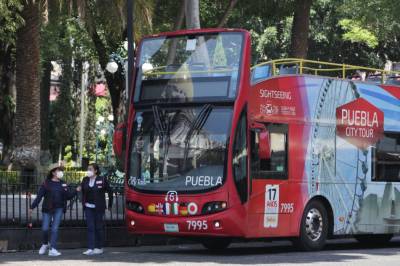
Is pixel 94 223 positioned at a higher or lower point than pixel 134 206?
lower

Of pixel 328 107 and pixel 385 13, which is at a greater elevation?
pixel 385 13

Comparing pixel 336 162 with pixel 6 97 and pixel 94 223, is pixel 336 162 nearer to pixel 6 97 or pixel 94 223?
pixel 94 223

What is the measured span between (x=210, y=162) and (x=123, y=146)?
215 centimetres

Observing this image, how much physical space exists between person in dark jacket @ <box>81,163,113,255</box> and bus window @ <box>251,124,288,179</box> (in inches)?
111

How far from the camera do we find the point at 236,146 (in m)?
15.6

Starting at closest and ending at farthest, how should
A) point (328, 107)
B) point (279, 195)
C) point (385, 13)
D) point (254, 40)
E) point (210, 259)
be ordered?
point (210, 259) → point (279, 195) → point (328, 107) → point (385, 13) → point (254, 40)

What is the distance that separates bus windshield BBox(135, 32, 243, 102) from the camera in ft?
51.7

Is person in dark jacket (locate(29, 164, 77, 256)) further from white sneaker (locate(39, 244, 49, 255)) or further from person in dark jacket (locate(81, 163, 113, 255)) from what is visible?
person in dark jacket (locate(81, 163, 113, 255))

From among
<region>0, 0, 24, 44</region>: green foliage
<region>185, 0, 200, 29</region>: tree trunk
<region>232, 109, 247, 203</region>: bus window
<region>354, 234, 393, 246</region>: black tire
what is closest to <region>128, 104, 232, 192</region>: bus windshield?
<region>232, 109, 247, 203</region>: bus window

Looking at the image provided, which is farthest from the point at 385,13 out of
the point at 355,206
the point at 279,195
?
the point at 279,195

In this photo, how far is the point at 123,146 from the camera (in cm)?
1697

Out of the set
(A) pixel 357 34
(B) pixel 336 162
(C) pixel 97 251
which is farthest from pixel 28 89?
(A) pixel 357 34

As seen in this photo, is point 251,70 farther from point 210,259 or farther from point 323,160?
point 210,259

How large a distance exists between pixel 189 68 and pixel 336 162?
3.74m
